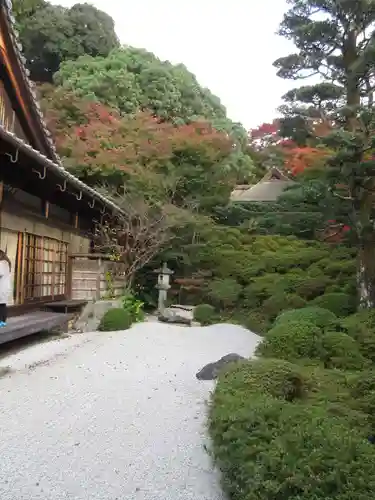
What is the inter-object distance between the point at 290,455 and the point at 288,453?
0.02 meters

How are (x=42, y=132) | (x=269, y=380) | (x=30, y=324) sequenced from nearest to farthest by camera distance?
(x=269, y=380)
(x=30, y=324)
(x=42, y=132)

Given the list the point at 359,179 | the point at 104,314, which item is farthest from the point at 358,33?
the point at 104,314

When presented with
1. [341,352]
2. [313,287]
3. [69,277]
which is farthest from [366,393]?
[69,277]

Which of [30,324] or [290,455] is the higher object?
[30,324]

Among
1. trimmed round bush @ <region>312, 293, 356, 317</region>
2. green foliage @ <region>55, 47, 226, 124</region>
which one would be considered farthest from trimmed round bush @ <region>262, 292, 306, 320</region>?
green foliage @ <region>55, 47, 226, 124</region>

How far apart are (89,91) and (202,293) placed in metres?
9.17

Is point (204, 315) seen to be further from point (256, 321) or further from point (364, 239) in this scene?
point (364, 239)

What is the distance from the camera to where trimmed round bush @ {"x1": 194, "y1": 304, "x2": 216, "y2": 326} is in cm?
1266

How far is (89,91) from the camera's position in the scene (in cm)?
1800

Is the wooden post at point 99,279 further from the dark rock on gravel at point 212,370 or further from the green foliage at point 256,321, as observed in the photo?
the dark rock on gravel at point 212,370

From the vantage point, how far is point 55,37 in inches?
879

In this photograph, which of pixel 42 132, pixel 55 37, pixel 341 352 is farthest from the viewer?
pixel 55 37

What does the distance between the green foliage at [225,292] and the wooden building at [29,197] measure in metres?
3.99

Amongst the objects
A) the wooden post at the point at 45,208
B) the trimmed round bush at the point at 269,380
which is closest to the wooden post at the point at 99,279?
the wooden post at the point at 45,208
